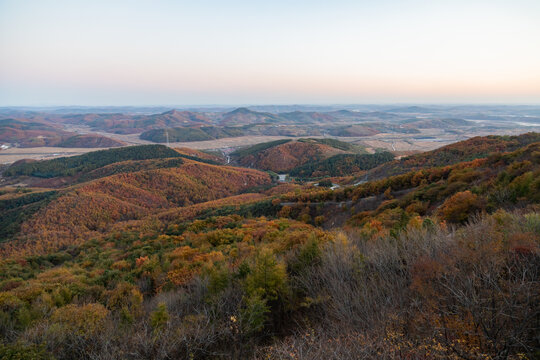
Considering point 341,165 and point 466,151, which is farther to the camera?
point 341,165

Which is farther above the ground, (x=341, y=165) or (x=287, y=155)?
(x=287, y=155)

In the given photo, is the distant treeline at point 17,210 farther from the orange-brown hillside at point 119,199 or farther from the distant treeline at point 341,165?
the distant treeline at point 341,165

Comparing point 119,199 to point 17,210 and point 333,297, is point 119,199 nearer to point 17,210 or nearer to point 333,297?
point 17,210

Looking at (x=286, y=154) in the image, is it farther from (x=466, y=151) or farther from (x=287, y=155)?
(x=466, y=151)

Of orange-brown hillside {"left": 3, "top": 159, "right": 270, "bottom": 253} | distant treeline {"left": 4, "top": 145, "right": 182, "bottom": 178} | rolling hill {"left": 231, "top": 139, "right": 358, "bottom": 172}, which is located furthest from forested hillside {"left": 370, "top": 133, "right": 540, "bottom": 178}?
distant treeline {"left": 4, "top": 145, "right": 182, "bottom": 178}

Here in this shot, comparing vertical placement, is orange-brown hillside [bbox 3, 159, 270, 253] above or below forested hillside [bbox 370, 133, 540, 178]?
below

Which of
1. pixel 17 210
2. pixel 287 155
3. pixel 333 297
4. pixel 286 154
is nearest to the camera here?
pixel 333 297

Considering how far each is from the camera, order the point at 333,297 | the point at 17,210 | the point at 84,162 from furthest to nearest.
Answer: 1. the point at 84,162
2. the point at 17,210
3. the point at 333,297

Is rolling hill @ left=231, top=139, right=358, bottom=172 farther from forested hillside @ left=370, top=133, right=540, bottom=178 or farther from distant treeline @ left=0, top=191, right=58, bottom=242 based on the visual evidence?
distant treeline @ left=0, top=191, right=58, bottom=242

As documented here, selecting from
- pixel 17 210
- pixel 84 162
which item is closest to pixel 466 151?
pixel 17 210

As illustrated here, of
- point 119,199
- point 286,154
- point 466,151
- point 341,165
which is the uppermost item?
point 466,151

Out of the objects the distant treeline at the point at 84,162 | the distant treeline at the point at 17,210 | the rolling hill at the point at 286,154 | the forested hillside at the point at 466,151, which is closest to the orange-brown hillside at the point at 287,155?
the rolling hill at the point at 286,154
